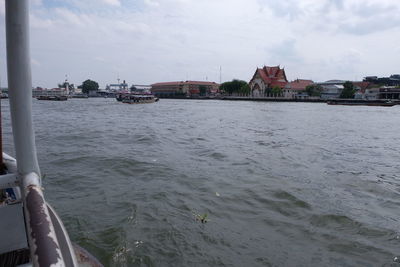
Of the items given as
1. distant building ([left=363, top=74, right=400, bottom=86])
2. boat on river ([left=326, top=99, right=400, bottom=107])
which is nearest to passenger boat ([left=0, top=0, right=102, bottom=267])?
boat on river ([left=326, top=99, right=400, bottom=107])

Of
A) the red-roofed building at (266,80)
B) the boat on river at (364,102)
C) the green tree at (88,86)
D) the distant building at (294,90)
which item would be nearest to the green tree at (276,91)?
the red-roofed building at (266,80)

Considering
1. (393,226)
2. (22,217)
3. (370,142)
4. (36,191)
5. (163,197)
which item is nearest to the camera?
(36,191)

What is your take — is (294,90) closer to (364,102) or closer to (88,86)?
(364,102)

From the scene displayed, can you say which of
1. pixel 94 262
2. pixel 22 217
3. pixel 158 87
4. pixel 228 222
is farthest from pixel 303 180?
pixel 158 87

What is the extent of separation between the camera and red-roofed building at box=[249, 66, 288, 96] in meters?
102

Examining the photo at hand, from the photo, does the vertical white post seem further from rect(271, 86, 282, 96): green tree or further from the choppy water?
rect(271, 86, 282, 96): green tree

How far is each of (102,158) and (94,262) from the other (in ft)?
24.3

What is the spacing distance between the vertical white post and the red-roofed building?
99.4 meters

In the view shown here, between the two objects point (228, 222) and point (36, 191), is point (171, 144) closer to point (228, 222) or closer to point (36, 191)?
point (228, 222)

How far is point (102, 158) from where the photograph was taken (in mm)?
9453

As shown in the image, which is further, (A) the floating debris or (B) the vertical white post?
(A) the floating debris

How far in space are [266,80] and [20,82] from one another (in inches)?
4152

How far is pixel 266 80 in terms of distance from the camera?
103 metres

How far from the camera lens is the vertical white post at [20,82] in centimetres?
136
